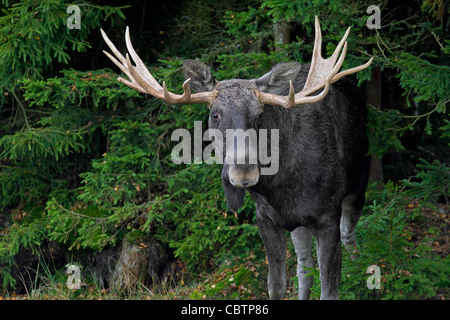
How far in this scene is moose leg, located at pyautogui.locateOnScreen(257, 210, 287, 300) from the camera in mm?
5715

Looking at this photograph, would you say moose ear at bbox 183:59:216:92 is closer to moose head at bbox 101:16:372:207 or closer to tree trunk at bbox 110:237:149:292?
moose head at bbox 101:16:372:207

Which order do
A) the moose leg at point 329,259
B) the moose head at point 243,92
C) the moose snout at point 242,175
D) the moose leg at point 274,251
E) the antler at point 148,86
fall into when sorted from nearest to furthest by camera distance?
the moose snout at point 242,175 → the moose head at point 243,92 → the antler at point 148,86 → the moose leg at point 329,259 → the moose leg at point 274,251

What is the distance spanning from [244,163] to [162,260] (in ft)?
15.3

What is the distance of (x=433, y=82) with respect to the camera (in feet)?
18.8

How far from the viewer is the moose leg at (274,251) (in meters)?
5.71

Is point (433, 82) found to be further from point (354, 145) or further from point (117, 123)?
point (117, 123)

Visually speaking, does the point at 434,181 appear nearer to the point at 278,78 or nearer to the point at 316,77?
the point at 316,77

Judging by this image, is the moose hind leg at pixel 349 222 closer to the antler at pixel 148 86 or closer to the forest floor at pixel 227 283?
the forest floor at pixel 227 283

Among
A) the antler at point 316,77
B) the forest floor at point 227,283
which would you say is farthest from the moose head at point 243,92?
the forest floor at point 227,283

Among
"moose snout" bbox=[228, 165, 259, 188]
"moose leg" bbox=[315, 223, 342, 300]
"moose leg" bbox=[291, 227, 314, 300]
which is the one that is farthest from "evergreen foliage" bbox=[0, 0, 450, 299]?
"moose snout" bbox=[228, 165, 259, 188]

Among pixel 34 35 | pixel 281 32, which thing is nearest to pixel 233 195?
pixel 281 32

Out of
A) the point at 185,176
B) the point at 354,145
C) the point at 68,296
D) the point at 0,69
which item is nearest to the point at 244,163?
the point at 354,145

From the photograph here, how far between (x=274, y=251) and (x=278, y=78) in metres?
1.66

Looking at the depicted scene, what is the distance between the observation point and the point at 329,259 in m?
5.39
